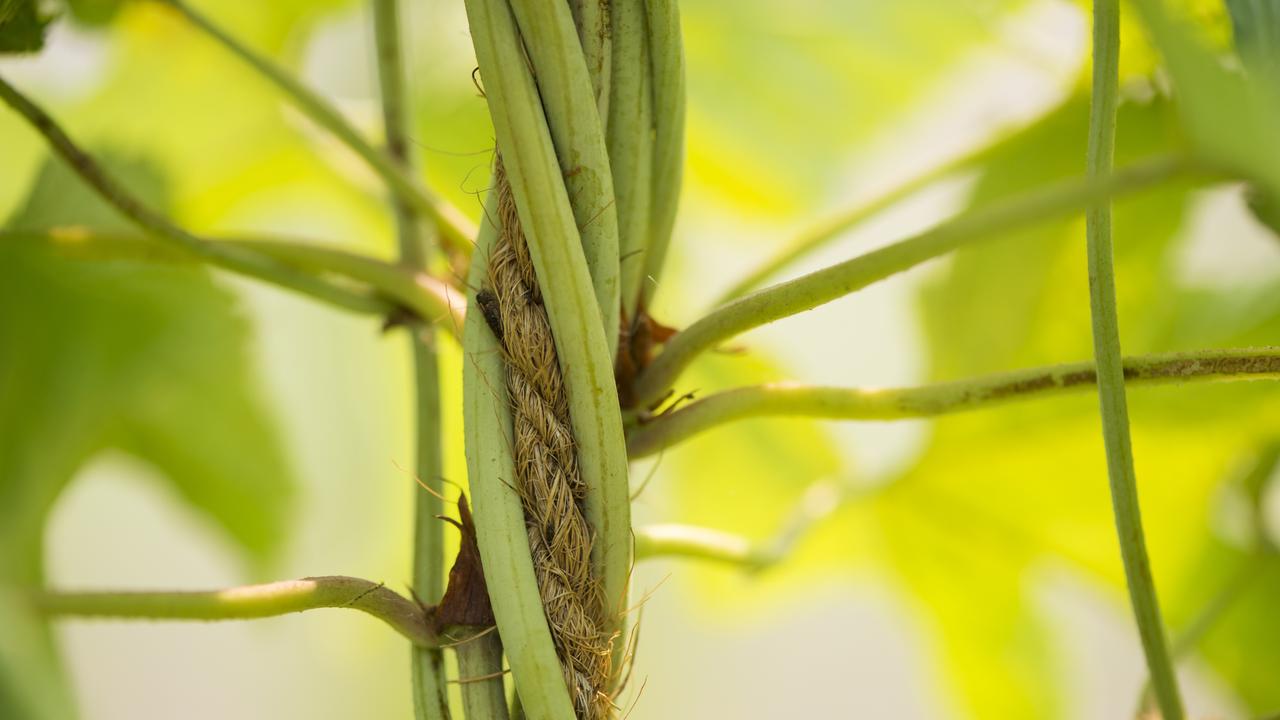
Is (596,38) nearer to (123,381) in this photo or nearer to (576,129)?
(576,129)

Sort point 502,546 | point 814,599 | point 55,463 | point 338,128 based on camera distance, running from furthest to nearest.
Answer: point 814,599, point 55,463, point 338,128, point 502,546

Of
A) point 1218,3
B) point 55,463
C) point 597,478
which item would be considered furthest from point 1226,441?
point 55,463

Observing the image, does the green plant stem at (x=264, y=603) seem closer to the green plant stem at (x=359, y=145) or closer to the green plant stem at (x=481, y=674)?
the green plant stem at (x=481, y=674)

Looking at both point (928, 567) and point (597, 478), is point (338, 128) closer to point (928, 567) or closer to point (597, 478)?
point (597, 478)

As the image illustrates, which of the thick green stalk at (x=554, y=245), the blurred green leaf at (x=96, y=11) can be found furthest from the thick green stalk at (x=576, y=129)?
the blurred green leaf at (x=96, y=11)

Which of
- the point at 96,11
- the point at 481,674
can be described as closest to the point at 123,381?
the point at 96,11
